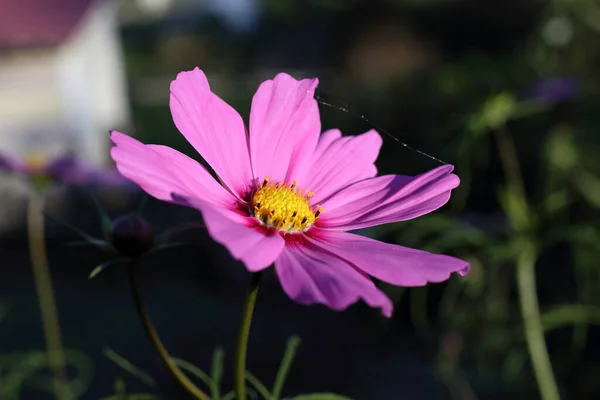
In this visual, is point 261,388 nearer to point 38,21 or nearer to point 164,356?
point 164,356

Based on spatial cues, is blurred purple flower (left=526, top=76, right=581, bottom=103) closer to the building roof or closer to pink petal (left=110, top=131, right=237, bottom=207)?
pink petal (left=110, top=131, right=237, bottom=207)

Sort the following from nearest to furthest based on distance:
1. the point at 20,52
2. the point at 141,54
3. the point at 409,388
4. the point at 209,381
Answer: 1. the point at 209,381
2. the point at 409,388
3. the point at 20,52
4. the point at 141,54

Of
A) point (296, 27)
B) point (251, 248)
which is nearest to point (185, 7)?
point (296, 27)

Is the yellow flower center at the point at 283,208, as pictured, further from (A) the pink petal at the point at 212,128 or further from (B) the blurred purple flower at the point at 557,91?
(B) the blurred purple flower at the point at 557,91

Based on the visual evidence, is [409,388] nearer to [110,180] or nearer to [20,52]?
[110,180]

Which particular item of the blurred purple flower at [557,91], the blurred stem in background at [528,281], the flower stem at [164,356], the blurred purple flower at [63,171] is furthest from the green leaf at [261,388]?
the blurred purple flower at [557,91]

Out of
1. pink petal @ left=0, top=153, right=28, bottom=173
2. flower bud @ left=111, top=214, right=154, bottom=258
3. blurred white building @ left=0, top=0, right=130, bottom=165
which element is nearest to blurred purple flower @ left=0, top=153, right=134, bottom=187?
pink petal @ left=0, top=153, right=28, bottom=173

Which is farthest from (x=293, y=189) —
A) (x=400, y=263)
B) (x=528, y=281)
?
(x=528, y=281)
